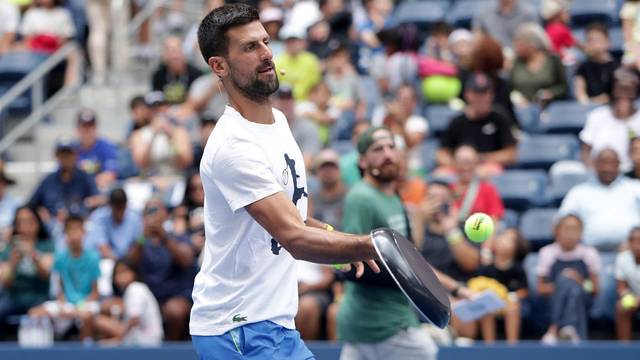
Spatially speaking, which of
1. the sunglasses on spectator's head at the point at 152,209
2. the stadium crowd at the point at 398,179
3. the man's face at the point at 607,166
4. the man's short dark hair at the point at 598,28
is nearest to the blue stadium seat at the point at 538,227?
the stadium crowd at the point at 398,179

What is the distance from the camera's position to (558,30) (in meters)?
13.1

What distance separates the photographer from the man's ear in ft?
16.6

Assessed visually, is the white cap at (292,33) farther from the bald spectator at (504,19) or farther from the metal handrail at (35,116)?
the metal handrail at (35,116)

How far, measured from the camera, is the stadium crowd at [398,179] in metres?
9.82

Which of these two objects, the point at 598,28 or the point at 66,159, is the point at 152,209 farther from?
the point at 598,28

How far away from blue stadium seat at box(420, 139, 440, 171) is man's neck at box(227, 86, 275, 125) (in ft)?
21.5

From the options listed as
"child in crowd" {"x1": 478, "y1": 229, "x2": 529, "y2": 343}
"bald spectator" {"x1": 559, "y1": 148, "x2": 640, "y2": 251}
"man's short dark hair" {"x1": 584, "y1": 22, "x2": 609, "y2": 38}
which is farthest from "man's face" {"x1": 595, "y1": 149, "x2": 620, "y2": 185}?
"man's short dark hair" {"x1": 584, "y1": 22, "x2": 609, "y2": 38}

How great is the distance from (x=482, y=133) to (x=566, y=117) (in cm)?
100

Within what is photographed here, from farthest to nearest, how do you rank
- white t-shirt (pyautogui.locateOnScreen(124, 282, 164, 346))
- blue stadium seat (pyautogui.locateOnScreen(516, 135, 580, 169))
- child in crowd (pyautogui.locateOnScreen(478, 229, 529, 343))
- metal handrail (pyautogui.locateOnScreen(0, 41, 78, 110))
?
metal handrail (pyautogui.locateOnScreen(0, 41, 78, 110)) → blue stadium seat (pyautogui.locateOnScreen(516, 135, 580, 169)) → white t-shirt (pyautogui.locateOnScreen(124, 282, 164, 346)) → child in crowd (pyautogui.locateOnScreen(478, 229, 529, 343))

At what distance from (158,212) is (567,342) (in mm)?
3479

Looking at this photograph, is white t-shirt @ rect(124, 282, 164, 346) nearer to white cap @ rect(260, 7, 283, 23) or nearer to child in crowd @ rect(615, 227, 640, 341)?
child in crowd @ rect(615, 227, 640, 341)

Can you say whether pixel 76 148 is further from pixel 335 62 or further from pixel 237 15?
pixel 237 15

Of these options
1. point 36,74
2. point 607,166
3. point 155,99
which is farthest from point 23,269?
point 607,166

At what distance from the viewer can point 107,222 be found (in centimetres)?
1119
